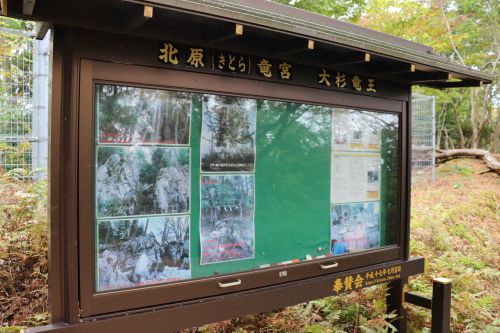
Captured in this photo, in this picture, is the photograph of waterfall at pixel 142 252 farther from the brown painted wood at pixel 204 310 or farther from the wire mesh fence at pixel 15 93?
the wire mesh fence at pixel 15 93

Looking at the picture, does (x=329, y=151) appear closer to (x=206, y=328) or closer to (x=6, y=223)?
(x=206, y=328)

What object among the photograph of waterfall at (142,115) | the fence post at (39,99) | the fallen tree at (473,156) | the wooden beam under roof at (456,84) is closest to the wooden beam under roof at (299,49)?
the photograph of waterfall at (142,115)

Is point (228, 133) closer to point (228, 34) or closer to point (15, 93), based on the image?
point (228, 34)

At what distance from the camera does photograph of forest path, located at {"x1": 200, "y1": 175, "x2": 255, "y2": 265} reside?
3047mm

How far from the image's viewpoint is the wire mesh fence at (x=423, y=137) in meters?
12.4

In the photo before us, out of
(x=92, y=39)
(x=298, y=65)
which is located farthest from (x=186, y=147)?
(x=298, y=65)

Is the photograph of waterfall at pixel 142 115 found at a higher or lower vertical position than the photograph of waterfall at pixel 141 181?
higher

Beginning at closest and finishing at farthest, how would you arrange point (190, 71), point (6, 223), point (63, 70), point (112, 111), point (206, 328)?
point (63, 70) → point (112, 111) → point (190, 71) → point (206, 328) → point (6, 223)

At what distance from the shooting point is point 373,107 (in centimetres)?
412

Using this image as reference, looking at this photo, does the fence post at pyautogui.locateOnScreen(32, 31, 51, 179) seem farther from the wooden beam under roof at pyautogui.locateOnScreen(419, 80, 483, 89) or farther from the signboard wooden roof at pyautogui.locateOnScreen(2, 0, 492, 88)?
the wooden beam under roof at pyautogui.locateOnScreen(419, 80, 483, 89)

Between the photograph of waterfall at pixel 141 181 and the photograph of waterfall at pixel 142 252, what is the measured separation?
0.09 metres

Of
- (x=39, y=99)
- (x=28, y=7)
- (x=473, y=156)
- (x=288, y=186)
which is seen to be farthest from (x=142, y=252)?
(x=473, y=156)

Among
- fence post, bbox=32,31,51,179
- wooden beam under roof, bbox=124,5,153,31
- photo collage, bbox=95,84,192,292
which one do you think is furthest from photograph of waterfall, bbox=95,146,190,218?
fence post, bbox=32,31,51,179

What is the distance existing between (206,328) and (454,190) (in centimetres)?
965
